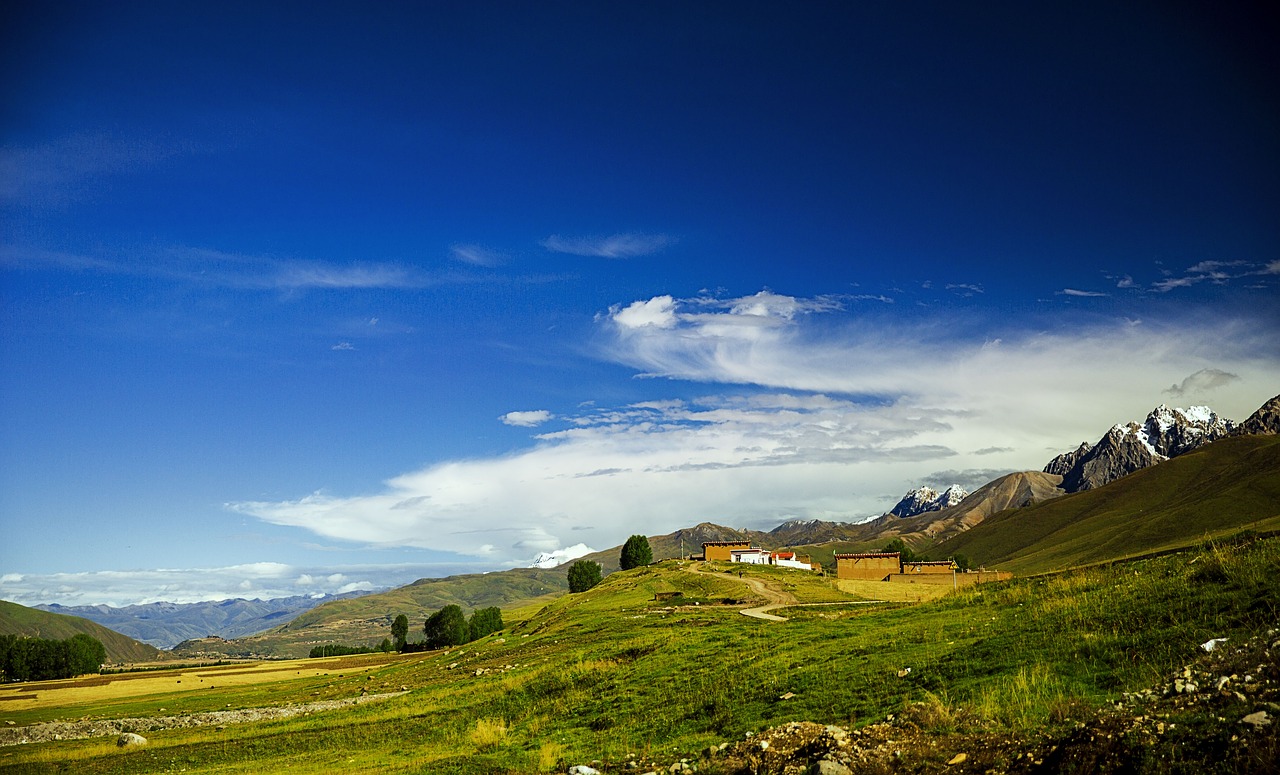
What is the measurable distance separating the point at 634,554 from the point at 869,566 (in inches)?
2840

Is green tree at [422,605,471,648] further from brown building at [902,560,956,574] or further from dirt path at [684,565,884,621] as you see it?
brown building at [902,560,956,574]

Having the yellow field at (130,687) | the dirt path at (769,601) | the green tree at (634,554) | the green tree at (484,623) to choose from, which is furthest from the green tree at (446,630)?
the dirt path at (769,601)

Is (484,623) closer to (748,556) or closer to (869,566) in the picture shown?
(748,556)

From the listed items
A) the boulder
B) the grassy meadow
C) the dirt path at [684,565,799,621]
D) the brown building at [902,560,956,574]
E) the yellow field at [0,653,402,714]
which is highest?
the grassy meadow

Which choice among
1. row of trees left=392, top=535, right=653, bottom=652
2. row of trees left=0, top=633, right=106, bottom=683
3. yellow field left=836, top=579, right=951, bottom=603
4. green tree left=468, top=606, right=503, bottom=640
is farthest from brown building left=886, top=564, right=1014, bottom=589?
row of trees left=0, top=633, right=106, bottom=683

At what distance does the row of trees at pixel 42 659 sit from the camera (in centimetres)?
13912

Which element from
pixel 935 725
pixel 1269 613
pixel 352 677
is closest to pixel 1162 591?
pixel 1269 613

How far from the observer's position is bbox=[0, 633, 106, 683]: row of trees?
139 meters

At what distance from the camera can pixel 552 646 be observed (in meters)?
67.6

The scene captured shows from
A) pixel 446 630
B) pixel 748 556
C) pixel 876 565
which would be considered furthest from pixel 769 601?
pixel 446 630

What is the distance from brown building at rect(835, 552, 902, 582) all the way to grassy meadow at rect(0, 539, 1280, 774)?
3974 inches

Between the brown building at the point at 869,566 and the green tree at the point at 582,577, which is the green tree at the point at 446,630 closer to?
the green tree at the point at 582,577

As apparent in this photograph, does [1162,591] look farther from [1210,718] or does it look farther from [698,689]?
[698,689]

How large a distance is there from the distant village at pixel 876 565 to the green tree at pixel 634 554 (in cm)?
2671
